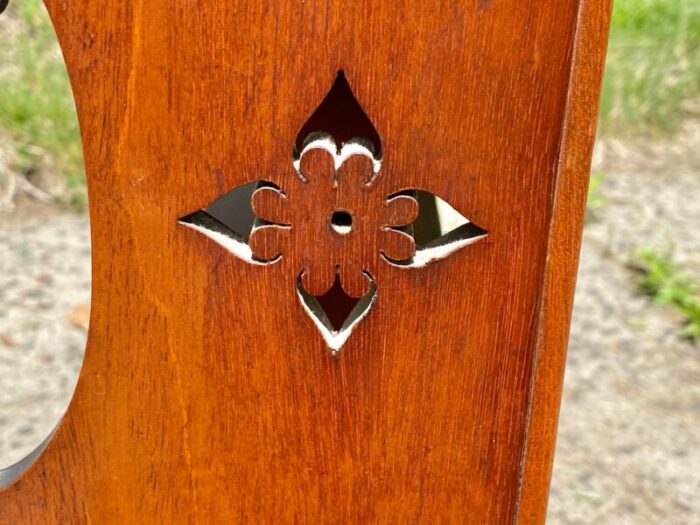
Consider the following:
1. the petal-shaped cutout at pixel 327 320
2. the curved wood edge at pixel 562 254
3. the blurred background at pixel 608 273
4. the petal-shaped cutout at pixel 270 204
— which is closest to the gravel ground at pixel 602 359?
the blurred background at pixel 608 273

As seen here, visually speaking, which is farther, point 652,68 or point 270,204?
point 652,68

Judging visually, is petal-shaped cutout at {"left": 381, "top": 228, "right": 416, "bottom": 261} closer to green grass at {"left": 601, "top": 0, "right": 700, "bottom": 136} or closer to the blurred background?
the blurred background

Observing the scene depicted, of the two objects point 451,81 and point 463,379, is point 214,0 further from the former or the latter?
point 463,379

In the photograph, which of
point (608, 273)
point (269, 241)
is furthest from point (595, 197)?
point (269, 241)

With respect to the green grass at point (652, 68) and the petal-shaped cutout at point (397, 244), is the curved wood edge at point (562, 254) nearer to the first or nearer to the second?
the petal-shaped cutout at point (397, 244)

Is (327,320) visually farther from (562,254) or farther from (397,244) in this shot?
(562,254)

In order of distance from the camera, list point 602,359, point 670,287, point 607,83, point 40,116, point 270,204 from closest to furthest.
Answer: point 270,204 < point 602,359 < point 670,287 < point 40,116 < point 607,83

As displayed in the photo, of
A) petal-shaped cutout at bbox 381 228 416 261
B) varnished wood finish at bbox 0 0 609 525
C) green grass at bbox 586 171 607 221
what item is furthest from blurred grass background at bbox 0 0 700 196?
petal-shaped cutout at bbox 381 228 416 261
